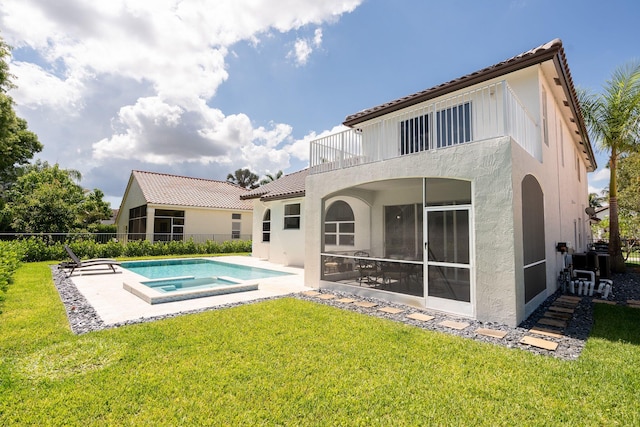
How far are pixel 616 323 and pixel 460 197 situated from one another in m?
4.28

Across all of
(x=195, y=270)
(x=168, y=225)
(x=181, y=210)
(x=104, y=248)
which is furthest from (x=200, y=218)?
(x=195, y=270)

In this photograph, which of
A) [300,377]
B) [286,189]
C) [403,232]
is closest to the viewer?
[300,377]

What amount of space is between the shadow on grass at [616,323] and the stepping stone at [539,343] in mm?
1168

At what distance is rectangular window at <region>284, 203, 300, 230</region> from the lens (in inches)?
668

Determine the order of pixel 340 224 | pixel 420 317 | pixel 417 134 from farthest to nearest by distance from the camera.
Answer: pixel 340 224 < pixel 417 134 < pixel 420 317

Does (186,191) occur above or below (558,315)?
above

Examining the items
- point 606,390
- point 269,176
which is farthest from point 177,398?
point 269,176

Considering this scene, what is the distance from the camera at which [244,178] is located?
62.2 m

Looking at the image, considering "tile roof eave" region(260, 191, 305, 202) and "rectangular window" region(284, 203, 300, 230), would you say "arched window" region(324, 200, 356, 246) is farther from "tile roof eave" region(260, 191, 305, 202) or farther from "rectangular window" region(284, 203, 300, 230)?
"rectangular window" region(284, 203, 300, 230)

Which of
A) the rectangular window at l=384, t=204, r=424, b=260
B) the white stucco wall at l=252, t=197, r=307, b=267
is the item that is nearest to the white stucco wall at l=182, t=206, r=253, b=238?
the white stucco wall at l=252, t=197, r=307, b=267

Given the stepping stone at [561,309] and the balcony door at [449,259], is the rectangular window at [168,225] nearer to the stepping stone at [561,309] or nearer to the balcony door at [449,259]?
the balcony door at [449,259]

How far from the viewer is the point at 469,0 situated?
1028 centimetres

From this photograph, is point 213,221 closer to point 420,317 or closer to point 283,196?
point 283,196

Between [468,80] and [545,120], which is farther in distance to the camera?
[545,120]
